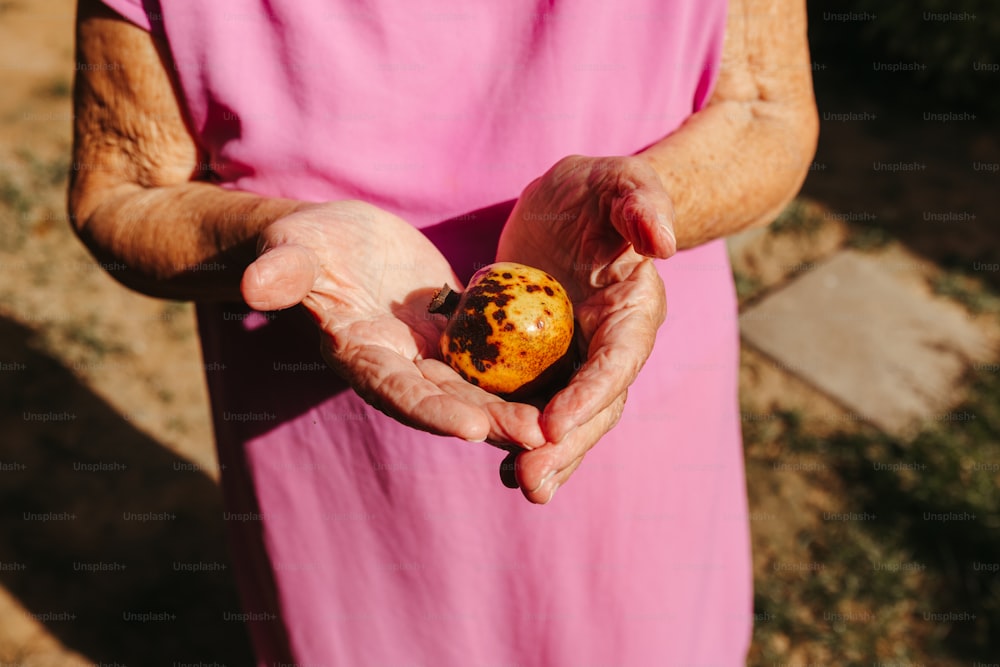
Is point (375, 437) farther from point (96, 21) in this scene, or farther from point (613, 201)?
point (96, 21)

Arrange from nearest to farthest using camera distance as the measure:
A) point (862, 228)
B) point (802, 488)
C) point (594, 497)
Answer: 1. point (594, 497)
2. point (802, 488)
3. point (862, 228)

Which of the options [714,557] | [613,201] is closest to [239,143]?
[613,201]

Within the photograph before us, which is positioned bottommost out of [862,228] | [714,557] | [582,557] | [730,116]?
[862,228]

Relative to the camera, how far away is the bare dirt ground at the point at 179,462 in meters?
3.89

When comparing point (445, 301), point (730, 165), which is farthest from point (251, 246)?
point (730, 165)

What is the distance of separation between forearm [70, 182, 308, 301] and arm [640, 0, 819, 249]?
2.94 ft

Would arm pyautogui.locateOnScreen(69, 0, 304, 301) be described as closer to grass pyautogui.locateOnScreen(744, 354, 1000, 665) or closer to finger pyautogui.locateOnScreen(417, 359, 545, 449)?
finger pyautogui.locateOnScreen(417, 359, 545, 449)

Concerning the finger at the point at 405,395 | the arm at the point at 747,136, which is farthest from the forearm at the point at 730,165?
the finger at the point at 405,395

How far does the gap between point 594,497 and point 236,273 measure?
3.29ft

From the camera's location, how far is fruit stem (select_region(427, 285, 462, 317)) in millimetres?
1942

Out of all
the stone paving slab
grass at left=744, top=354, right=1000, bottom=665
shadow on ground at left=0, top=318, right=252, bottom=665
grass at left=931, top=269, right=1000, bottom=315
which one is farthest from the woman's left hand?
grass at left=931, top=269, right=1000, bottom=315

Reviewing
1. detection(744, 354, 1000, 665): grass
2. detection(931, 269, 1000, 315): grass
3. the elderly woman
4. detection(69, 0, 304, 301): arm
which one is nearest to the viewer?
the elderly woman

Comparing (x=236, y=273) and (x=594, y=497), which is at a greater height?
(x=236, y=273)

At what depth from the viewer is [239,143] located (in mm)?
1865
